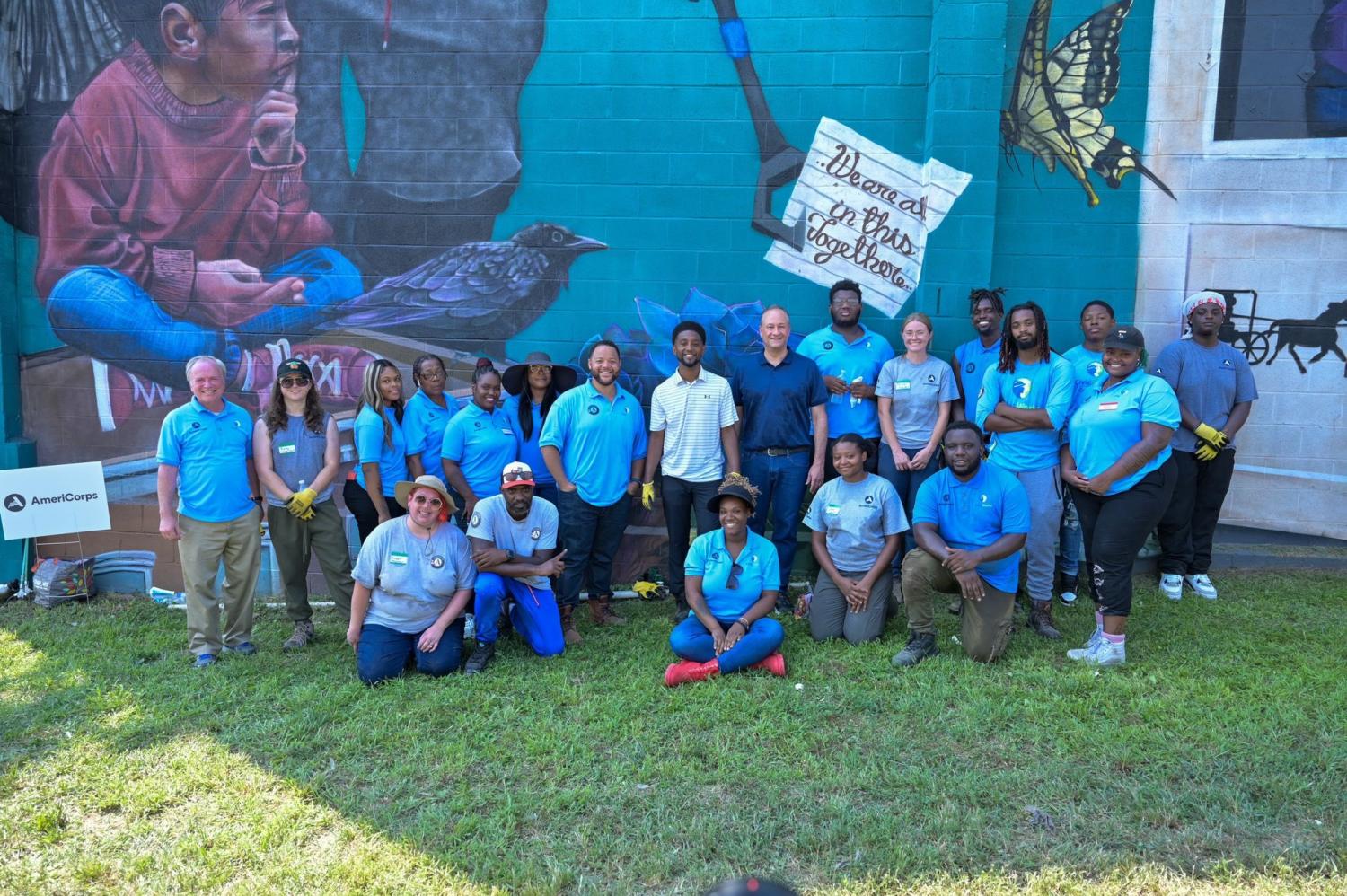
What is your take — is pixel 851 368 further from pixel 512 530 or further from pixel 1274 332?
pixel 1274 332

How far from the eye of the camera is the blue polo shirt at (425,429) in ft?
19.3

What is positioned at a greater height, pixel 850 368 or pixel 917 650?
pixel 850 368

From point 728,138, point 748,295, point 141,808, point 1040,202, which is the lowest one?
point 141,808

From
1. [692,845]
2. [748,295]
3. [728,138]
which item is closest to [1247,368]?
[748,295]

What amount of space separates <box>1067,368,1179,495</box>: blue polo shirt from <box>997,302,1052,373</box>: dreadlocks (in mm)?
590

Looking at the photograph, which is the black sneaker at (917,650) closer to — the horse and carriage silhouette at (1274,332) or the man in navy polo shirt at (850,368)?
the man in navy polo shirt at (850,368)

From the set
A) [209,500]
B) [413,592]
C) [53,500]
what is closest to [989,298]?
[413,592]

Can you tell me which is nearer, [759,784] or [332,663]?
[759,784]

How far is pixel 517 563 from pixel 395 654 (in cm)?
86

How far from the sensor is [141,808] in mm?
3619

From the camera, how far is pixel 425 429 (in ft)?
19.4

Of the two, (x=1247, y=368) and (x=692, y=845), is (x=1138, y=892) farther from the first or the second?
(x=1247, y=368)

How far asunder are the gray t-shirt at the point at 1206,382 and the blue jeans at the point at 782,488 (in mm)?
2656

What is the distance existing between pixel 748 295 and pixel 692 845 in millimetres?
4402
